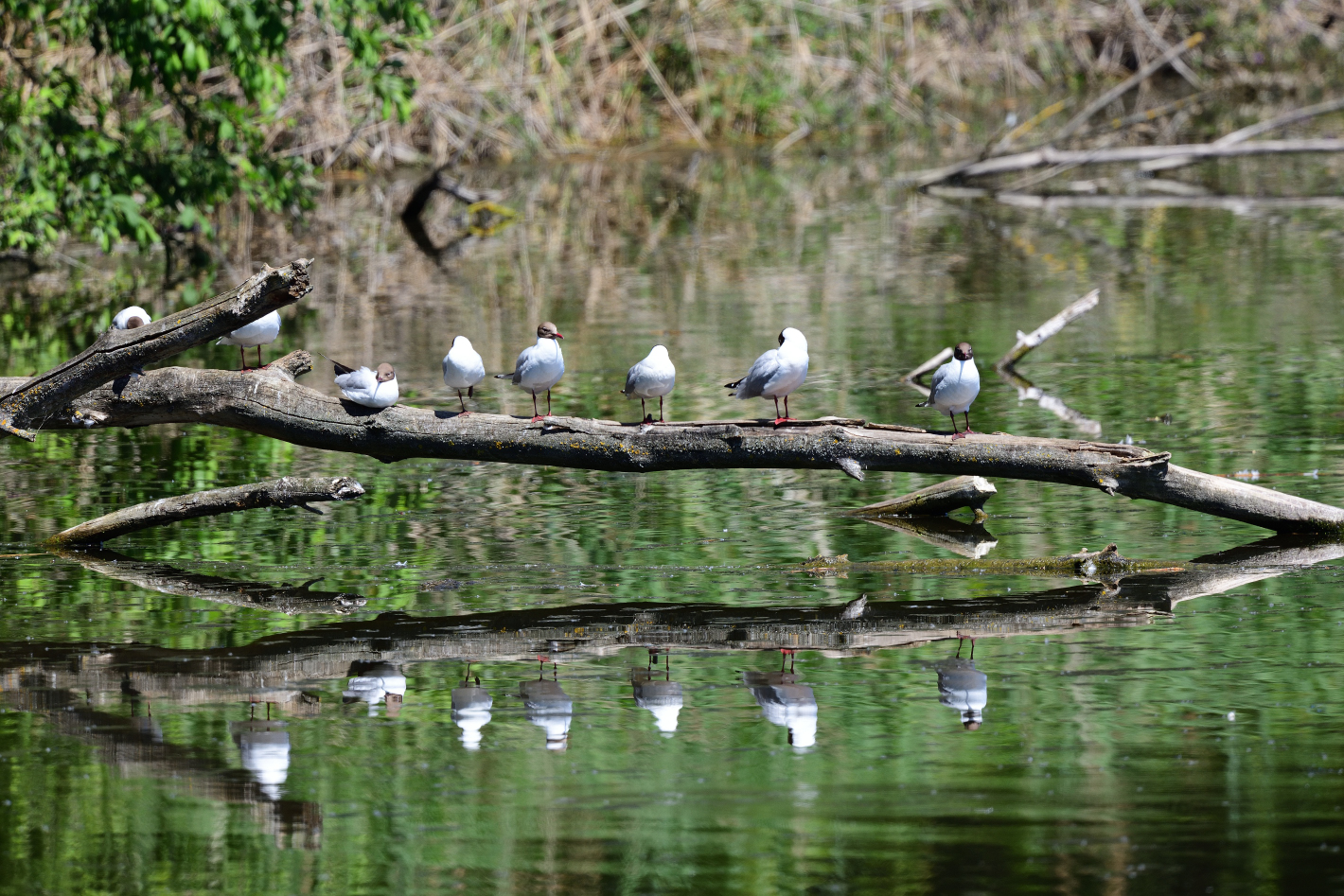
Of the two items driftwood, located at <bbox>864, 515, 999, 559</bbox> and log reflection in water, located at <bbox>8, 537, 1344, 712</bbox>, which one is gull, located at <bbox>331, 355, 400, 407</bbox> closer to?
log reflection in water, located at <bbox>8, 537, 1344, 712</bbox>

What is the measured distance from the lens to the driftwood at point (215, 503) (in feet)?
30.0

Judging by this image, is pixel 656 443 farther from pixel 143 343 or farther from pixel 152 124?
pixel 152 124

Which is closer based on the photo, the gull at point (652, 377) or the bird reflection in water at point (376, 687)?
the bird reflection in water at point (376, 687)

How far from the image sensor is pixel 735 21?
Result: 1374 inches

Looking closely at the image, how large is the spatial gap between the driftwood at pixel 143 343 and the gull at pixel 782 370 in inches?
95.9

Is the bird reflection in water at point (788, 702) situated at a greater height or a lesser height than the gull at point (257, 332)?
lesser

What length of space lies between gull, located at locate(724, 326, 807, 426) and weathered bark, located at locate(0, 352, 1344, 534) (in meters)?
0.31

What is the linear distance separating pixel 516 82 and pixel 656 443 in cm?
2412

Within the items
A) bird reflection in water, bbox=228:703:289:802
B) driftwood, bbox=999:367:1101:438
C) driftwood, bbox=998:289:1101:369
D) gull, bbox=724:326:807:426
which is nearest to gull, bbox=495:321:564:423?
gull, bbox=724:326:807:426

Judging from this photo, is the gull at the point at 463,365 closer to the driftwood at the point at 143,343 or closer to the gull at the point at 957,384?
the driftwood at the point at 143,343

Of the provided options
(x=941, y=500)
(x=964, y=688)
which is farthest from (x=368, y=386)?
(x=964, y=688)

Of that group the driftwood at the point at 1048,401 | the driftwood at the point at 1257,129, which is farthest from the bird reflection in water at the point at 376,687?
the driftwood at the point at 1257,129

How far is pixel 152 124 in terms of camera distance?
21.8 meters

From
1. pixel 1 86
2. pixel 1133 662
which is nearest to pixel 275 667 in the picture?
pixel 1133 662
